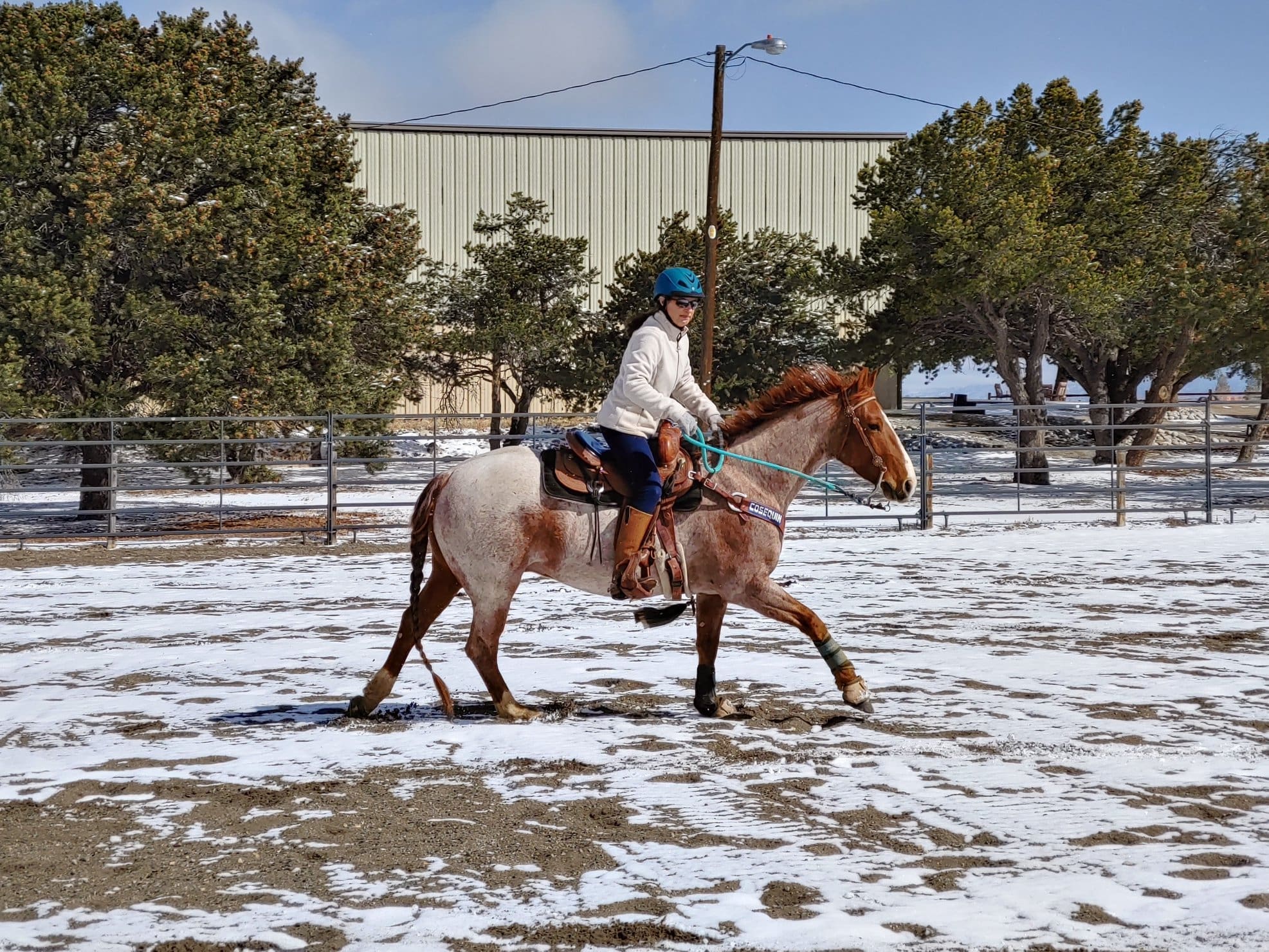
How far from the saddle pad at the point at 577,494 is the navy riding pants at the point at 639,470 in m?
0.13

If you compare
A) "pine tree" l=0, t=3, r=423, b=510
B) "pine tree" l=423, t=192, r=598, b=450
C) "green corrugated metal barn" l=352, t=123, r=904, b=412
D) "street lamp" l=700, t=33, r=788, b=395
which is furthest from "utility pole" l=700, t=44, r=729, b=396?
"green corrugated metal barn" l=352, t=123, r=904, b=412

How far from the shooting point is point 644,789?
4801mm

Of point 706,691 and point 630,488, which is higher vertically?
point 630,488

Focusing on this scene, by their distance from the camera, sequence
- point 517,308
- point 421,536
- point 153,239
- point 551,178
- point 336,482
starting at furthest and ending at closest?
point 551,178
point 517,308
point 153,239
point 336,482
point 421,536

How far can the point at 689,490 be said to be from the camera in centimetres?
592

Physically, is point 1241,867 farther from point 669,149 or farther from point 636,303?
point 669,149

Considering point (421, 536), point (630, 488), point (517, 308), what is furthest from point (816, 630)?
point (517, 308)

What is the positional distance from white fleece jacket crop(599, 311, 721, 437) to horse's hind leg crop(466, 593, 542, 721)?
1.05m

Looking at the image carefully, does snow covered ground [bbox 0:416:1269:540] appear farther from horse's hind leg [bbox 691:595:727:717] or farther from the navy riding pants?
the navy riding pants

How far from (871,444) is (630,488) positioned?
1.33 meters

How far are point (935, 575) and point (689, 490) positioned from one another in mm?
6673

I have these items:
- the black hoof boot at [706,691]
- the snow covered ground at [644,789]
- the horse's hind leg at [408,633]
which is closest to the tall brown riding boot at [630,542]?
the black hoof boot at [706,691]

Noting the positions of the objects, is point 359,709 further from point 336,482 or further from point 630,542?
point 336,482

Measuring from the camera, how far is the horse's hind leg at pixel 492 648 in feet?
19.1
